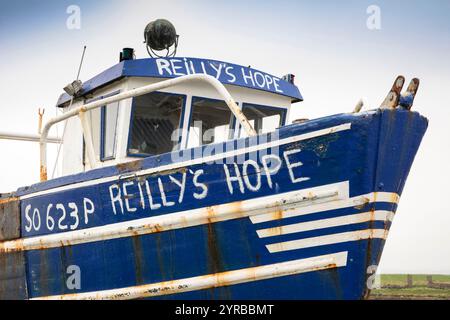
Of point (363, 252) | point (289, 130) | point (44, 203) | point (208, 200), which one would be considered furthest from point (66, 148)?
point (363, 252)

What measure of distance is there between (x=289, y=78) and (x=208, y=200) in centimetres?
321

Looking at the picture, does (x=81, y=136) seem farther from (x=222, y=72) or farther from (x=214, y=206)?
(x=214, y=206)

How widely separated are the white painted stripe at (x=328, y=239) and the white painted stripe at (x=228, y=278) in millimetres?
98

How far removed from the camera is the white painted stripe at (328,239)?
4.79 metres

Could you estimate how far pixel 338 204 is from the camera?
4.79 meters

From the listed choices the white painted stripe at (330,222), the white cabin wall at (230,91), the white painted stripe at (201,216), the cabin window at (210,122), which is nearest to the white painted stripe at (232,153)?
the white painted stripe at (201,216)

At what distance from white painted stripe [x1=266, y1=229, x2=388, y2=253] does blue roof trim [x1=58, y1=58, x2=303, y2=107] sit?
8.58ft

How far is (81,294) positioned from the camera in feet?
19.9

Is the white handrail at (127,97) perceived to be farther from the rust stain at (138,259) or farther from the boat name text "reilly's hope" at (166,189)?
the rust stain at (138,259)

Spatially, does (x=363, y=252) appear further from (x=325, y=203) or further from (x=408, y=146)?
(x=408, y=146)

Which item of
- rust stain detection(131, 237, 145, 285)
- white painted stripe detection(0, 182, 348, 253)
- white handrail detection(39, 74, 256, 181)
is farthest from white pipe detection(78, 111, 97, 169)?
rust stain detection(131, 237, 145, 285)

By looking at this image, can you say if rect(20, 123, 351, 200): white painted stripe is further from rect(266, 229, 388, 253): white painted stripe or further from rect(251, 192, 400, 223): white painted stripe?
rect(266, 229, 388, 253): white painted stripe

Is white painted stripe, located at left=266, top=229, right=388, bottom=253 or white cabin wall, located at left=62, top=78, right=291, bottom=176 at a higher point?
white cabin wall, located at left=62, top=78, right=291, bottom=176

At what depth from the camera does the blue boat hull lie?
15.7 feet
